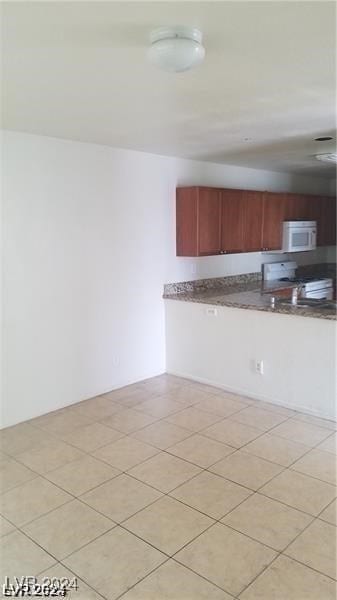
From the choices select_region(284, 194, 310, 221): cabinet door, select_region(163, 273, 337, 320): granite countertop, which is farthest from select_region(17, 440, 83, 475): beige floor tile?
select_region(284, 194, 310, 221): cabinet door

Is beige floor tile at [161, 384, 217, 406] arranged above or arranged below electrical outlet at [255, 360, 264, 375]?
below

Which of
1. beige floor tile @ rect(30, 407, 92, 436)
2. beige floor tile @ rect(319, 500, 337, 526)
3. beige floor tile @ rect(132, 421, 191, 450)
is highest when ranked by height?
beige floor tile @ rect(30, 407, 92, 436)

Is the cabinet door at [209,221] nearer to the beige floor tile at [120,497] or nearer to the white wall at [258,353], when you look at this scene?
the white wall at [258,353]

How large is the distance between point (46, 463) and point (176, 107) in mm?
2530

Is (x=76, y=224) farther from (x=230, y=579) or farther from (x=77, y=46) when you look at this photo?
(x=230, y=579)

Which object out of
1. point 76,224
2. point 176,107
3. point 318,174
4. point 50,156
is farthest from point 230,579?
point 318,174

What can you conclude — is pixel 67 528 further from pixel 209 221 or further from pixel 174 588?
pixel 209 221

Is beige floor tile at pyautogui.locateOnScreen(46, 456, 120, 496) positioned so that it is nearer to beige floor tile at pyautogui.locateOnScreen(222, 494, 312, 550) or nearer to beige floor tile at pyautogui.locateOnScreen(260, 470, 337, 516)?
beige floor tile at pyautogui.locateOnScreen(222, 494, 312, 550)

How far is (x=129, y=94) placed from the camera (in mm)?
2584

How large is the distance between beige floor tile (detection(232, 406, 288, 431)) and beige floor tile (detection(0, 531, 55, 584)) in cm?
194

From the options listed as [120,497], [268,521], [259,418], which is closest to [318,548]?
[268,521]

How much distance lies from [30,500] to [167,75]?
8.19 feet

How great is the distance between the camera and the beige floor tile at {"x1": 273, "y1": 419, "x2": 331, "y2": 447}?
11.1 ft

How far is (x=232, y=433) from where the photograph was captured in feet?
11.5
